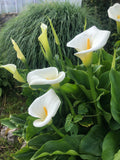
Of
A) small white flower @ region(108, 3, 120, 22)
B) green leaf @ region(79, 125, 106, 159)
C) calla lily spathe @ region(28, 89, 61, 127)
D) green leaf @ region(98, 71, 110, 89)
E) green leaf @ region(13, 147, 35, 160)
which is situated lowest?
green leaf @ region(13, 147, 35, 160)

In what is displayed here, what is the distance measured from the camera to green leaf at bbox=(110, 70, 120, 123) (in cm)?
84

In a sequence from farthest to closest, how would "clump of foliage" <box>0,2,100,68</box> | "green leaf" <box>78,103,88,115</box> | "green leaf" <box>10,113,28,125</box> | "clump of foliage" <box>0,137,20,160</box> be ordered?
"clump of foliage" <box>0,2,100,68</box>
"clump of foliage" <box>0,137,20,160</box>
"green leaf" <box>10,113,28,125</box>
"green leaf" <box>78,103,88,115</box>

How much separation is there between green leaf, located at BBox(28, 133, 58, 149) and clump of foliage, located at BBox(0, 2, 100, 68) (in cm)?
118

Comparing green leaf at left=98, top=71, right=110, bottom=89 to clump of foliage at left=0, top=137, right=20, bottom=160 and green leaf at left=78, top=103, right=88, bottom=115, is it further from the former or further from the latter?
clump of foliage at left=0, top=137, right=20, bottom=160

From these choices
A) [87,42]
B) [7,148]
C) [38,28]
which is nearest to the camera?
[87,42]

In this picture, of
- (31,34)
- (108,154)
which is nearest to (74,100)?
(108,154)

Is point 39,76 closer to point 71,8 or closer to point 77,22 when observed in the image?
point 77,22

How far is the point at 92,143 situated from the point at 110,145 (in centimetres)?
8

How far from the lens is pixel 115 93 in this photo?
0.87 m

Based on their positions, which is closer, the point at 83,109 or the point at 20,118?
the point at 83,109

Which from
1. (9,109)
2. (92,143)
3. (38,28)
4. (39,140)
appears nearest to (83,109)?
(92,143)

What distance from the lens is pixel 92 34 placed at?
79 centimetres

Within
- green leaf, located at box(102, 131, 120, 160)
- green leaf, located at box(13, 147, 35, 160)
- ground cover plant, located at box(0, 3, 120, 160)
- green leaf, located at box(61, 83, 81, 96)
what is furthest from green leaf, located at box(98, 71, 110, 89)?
green leaf, located at box(13, 147, 35, 160)

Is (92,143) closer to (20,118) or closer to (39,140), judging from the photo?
(39,140)
